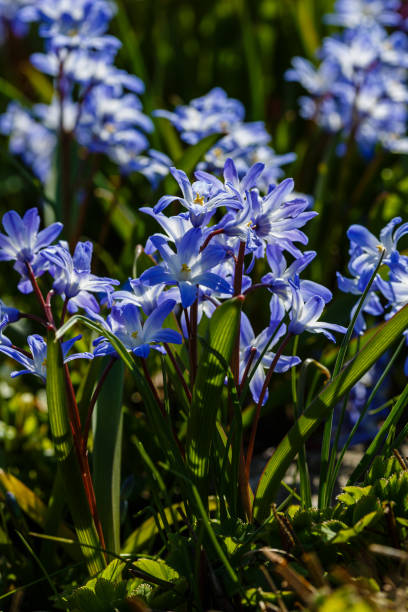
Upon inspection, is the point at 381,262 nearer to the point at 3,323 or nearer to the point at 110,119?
the point at 3,323

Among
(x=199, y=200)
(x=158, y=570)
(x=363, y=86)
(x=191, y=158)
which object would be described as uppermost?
(x=363, y=86)

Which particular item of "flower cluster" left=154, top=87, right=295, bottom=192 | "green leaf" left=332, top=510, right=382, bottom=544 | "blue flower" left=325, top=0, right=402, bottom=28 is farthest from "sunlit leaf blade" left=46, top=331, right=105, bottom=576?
"blue flower" left=325, top=0, right=402, bottom=28

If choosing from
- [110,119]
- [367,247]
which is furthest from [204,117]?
[367,247]

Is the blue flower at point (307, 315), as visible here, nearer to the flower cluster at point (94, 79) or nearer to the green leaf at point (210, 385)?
the green leaf at point (210, 385)

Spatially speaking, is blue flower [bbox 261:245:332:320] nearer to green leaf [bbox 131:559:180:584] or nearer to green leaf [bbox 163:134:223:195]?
green leaf [bbox 131:559:180:584]

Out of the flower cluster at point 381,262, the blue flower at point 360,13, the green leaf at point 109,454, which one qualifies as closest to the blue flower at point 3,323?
the green leaf at point 109,454

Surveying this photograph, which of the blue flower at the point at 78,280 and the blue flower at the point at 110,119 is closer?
the blue flower at the point at 78,280
